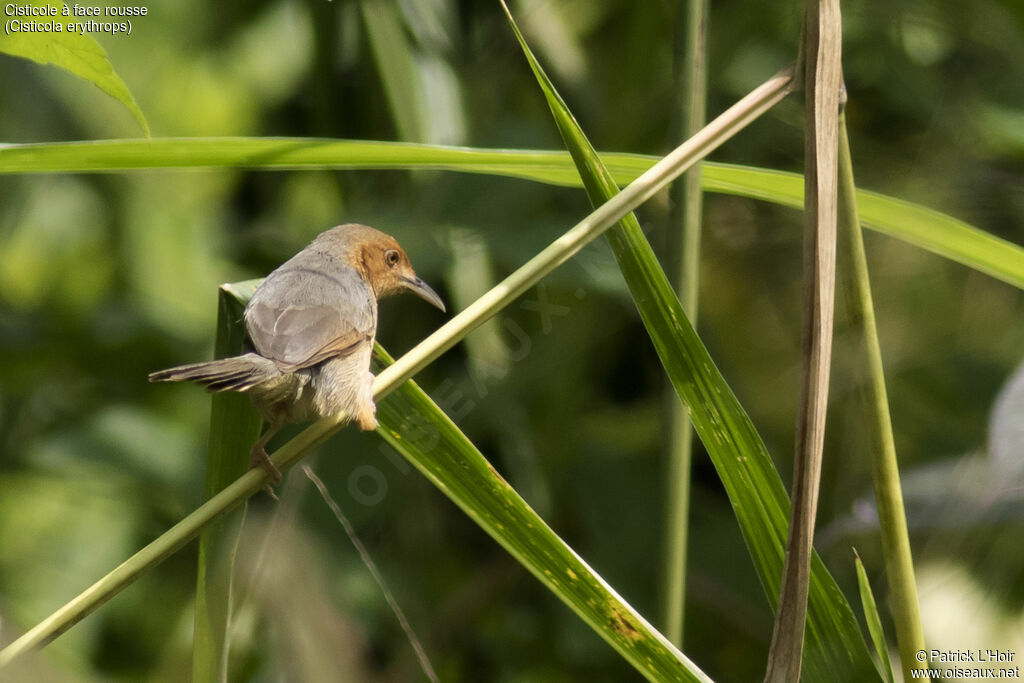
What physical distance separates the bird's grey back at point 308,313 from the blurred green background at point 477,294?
715 mm

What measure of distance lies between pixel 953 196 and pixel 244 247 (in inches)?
94.5

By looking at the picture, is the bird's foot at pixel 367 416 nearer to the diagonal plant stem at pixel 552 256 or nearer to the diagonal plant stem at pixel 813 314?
the diagonal plant stem at pixel 552 256

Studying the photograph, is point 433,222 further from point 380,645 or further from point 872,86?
point 872,86

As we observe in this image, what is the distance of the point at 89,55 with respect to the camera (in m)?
1.12

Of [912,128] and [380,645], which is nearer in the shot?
[380,645]

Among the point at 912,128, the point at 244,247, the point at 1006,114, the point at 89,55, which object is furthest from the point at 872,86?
the point at 89,55

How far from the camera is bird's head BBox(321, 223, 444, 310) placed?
8.20 feet

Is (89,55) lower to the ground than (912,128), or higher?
lower

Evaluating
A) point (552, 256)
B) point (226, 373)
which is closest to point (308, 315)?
point (226, 373)

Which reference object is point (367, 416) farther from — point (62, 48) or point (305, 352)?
point (62, 48)

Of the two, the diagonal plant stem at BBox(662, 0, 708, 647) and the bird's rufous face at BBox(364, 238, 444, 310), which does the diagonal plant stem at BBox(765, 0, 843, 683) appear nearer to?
the diagonal plant stem at BBox(662, 0, 708, 647)

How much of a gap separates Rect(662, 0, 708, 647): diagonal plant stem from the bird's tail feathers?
739mm

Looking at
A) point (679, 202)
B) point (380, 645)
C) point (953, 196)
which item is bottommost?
point (380, 645)
